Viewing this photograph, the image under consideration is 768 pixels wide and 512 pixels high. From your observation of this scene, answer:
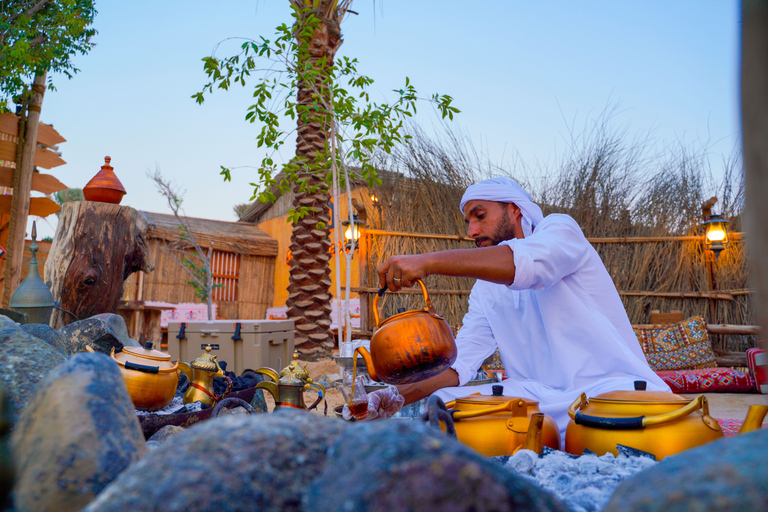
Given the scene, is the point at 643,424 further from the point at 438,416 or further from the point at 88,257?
the point at 88,257

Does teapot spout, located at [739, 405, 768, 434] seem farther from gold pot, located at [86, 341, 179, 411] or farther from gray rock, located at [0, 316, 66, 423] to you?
gold pot, located at [86, 341, 179, 411]

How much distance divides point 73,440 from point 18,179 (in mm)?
6044

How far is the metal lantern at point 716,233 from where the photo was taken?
25.0ft

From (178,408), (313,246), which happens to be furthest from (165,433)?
(313,246)

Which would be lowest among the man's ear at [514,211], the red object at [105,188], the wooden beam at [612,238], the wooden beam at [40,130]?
the man's ear at [514,211]

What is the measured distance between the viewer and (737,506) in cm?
50

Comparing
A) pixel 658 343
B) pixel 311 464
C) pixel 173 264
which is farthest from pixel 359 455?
pixel 173 264

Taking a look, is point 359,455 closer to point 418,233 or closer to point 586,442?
point 586,442

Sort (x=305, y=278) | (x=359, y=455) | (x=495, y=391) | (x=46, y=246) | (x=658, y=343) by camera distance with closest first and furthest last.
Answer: (x=359, y=455) → (x=495, y=391) → (x=658, y=343) → (x=305, y=278) → (x=46, y=246)

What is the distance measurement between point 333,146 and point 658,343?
531cm

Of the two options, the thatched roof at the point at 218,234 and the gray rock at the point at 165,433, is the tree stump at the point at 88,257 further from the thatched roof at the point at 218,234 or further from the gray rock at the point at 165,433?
the thatched roof at the point at 218,234

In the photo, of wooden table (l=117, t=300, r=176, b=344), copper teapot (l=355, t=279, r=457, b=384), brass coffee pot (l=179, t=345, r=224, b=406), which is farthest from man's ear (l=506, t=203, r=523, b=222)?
wooden table (l=117, t=300, r=176, b=344)

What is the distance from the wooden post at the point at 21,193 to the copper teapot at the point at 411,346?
5470mm

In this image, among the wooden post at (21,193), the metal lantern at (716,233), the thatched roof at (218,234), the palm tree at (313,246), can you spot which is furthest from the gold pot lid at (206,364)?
the thatched roof at (218,234)
